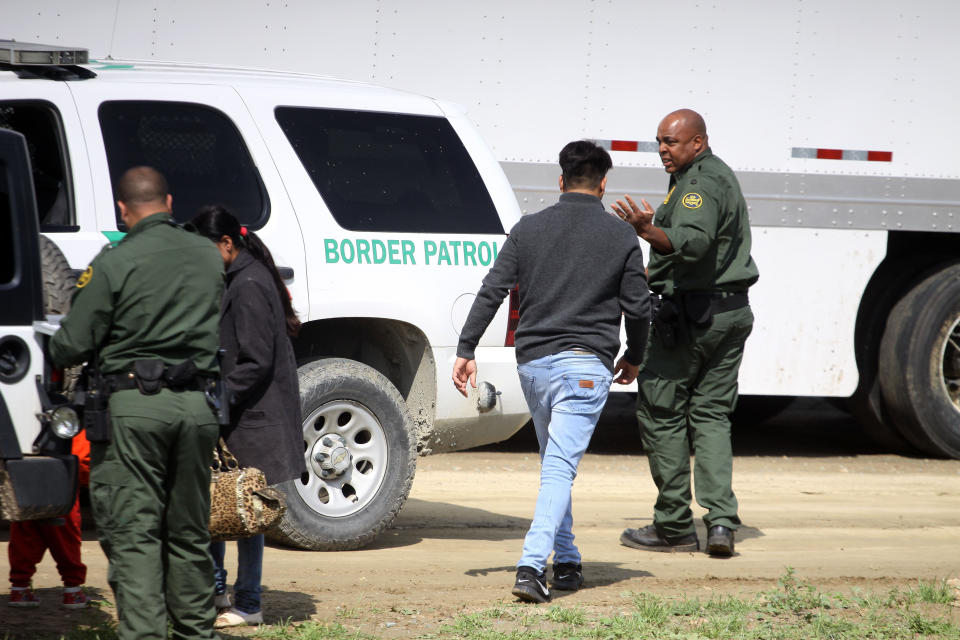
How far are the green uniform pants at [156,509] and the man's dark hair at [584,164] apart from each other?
2.07m

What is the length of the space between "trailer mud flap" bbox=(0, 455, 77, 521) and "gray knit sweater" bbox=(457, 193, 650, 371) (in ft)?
6.12

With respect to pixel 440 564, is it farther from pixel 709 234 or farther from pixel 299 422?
pixel 709 234

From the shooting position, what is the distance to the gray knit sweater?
5215 mm

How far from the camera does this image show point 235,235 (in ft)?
15.4

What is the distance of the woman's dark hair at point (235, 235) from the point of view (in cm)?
466

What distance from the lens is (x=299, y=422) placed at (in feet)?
15.7

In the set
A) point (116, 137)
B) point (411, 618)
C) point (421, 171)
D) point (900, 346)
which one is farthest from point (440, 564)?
point (900, 346)

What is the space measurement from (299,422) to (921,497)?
528 centimetres

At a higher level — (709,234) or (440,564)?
(709,234)

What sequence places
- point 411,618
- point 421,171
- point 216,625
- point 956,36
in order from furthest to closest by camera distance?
point 956,36, point 421,171, point 411,618, point 216,625

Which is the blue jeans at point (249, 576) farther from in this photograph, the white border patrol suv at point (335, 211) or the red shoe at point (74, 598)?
the white border patrol suv at point (335, 211)

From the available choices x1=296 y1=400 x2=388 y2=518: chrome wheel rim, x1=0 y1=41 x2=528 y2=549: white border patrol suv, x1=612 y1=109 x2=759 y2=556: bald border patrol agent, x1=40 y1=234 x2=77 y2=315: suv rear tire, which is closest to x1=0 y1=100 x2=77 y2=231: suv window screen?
x1=0 y1=41 x2=528 y2=549: white border patrol suv

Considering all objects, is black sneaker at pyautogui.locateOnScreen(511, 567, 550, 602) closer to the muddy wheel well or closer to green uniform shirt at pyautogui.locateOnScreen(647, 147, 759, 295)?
the muddy wheel well

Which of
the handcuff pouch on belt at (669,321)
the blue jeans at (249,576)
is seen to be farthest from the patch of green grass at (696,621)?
the handcuff pouch on belt at (669,321)
